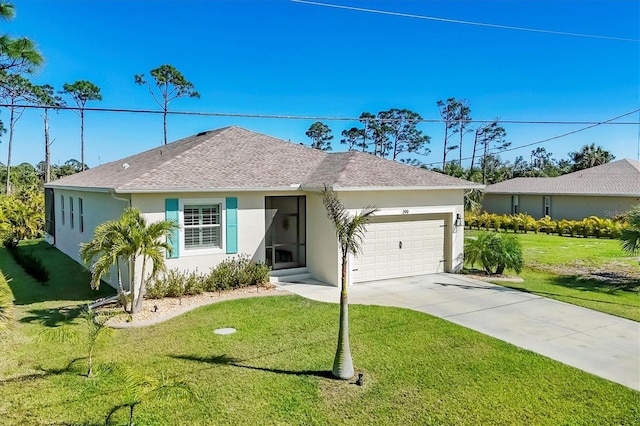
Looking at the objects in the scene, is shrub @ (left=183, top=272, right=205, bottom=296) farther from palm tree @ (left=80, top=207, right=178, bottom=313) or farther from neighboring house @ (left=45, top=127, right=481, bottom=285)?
palm tree @ (left=80, top=207, right=178, bottom=313)

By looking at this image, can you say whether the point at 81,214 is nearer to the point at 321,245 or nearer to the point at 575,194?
the point at 321,245

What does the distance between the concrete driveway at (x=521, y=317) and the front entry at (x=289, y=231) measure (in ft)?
4.69

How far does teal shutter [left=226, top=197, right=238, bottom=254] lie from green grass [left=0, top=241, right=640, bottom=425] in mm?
3381

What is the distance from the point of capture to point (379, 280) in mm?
13711

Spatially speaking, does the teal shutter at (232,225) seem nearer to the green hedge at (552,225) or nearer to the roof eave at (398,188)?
the roof eave at (398,188)

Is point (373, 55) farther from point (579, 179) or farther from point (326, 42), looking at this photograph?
point (579, 179)

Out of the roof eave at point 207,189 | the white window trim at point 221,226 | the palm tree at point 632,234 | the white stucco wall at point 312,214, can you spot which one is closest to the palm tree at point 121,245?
the roof eave at point 207,189

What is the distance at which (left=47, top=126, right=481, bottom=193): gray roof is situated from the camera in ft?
40.7

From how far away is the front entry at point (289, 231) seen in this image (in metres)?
14.3

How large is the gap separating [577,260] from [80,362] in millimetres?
18302

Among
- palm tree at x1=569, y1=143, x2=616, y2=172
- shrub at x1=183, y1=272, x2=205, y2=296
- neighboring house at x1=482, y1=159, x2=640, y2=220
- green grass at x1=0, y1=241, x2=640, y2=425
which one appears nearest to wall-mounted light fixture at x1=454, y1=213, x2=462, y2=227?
green grass at x1=0, y1=241, x2=640, y2=425

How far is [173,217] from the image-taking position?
472 inches

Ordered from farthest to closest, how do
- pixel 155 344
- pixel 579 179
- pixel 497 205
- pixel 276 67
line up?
pixel 497 205, pixel 579 179, pixel 276 67, pixel 155 344

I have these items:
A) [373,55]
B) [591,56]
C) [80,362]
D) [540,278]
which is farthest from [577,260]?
[80,362]
